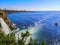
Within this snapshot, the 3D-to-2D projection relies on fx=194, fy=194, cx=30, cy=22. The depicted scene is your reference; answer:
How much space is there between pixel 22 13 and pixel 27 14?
0.14 metres

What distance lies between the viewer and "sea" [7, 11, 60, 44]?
195 inches

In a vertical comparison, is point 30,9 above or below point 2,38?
above

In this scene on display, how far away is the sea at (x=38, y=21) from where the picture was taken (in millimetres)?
4953

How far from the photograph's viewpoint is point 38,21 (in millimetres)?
5148

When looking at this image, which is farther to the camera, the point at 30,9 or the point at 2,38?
the point at 30,9

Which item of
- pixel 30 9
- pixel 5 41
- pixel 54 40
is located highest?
pixel 30 9

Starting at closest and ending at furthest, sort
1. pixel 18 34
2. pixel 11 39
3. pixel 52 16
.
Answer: pixel 11 39
pixel 18 34
pixel 52 16

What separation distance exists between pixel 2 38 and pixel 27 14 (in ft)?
5.76

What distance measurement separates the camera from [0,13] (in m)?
5.15

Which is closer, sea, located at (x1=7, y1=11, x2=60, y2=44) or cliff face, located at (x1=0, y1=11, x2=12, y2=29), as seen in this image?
sea, located at (x1=7, y1=11, x2=60, y2=44)

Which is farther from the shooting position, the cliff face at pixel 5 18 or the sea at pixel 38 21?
the cliff face at pixel 5 18

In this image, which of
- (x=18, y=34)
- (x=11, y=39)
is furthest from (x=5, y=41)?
(x=18, y=34)

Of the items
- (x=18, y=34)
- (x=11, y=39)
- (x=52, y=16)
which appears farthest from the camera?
(x=52, y=16)

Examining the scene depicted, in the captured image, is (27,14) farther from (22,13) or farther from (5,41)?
(5,41)
